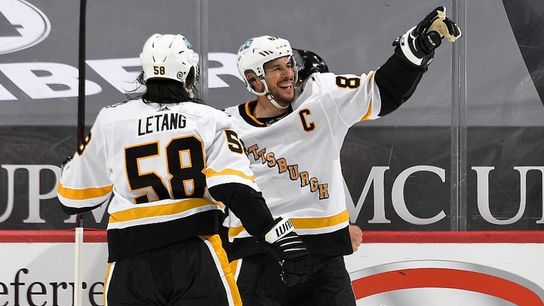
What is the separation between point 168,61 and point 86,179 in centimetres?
39

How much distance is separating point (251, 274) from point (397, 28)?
112 centimetres

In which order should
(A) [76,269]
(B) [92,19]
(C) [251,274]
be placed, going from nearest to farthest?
(C) [251,274] < (A) [76,269] < (B) [92,19]

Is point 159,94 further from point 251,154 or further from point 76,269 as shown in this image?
point 76,269

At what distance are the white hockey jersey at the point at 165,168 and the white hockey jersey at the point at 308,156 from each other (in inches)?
20.4

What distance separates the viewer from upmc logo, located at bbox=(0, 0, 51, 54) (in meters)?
3.55

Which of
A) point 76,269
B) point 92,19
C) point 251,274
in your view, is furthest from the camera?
point 92,19

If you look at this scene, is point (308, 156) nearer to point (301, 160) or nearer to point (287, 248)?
point (301, 160)

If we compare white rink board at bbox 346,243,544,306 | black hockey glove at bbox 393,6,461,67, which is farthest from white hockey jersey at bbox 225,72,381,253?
white rink board at bbox 346,243,544,306

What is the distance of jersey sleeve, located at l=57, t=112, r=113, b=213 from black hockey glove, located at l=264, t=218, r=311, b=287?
482mm

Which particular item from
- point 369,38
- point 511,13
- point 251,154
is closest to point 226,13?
point 369,38

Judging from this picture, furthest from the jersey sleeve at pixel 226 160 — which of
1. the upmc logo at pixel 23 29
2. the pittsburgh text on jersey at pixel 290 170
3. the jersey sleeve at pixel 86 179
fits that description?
the upmc logo at pixel 23 29

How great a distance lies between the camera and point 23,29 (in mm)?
3553

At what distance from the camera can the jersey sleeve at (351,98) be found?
292cm

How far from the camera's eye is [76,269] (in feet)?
10.7
